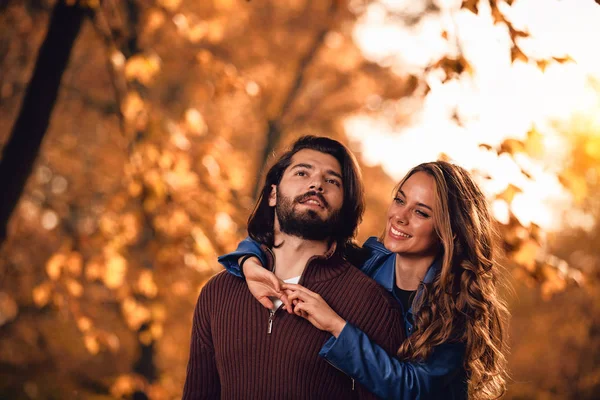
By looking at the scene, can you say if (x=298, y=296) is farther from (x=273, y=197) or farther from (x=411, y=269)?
(x=273, y=197)

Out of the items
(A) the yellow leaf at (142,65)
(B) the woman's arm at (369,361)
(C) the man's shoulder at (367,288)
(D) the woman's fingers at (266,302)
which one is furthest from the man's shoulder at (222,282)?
(A) the yellow leaf at (142,65)

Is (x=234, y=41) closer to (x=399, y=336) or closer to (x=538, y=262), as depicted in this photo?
(x=538, y=262)

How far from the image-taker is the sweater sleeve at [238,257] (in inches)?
123

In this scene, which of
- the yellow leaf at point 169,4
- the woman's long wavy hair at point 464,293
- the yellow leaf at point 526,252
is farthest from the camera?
the yellow leaf at point 169,4

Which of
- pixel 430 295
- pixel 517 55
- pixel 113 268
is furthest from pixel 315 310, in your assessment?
pixel 113 268

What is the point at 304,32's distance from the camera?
9.91 metres

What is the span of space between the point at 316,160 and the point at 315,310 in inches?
35.9

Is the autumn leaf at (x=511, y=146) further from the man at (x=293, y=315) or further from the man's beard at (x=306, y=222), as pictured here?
the man's beard at (x=306, y=222)

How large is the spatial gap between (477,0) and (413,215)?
114 cm

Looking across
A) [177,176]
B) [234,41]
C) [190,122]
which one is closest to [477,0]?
[190,122]

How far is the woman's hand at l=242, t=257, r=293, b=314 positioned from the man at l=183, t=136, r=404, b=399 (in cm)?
9

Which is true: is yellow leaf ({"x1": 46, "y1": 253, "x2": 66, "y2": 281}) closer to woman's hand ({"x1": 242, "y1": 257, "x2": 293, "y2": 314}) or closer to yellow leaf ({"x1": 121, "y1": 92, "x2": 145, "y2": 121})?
yellow leaf ({"x1": 121, "y1": 92, "x2": 145, "y2": 121})

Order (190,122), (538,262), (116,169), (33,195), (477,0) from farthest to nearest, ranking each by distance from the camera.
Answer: (33,195) < (116,169) < (190,122) < (538,262) < (477,0)

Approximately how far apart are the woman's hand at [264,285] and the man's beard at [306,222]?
0.26 meters
